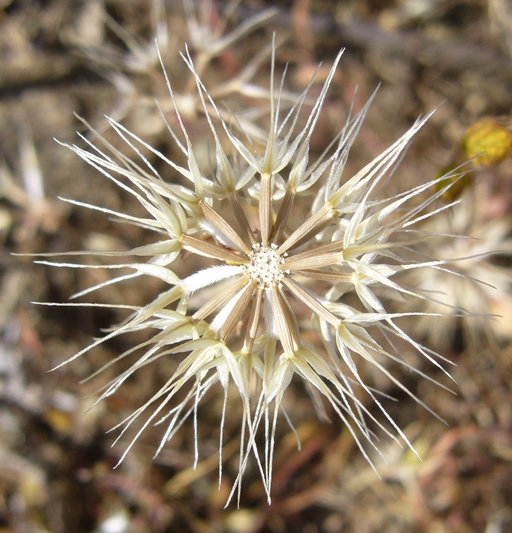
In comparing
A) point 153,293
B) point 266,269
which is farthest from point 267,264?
point 153,293

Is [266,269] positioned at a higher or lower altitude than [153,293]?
lower

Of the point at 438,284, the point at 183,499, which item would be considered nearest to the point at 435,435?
the point at 438,284

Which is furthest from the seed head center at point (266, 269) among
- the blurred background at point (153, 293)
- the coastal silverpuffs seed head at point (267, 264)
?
the blurred background at point (153, 293)

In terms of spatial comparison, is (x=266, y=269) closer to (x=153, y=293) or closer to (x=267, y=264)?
(x=267, y=264)

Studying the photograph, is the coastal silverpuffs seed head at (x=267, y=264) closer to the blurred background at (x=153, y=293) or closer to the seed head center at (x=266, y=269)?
the seed head center at (x=266, y=269)

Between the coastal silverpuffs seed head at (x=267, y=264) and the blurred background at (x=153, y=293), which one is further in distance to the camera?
the blurred background at (x=153, y=293)

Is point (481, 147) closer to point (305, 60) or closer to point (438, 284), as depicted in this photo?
point (438, 284)

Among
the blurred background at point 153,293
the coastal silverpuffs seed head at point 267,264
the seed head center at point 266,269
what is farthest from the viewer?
the blurred background at point 153,293
